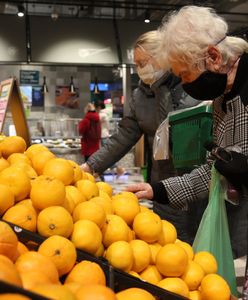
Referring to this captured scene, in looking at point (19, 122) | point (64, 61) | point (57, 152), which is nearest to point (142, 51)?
point (19, 122)

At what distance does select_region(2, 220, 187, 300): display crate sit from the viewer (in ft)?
4.04

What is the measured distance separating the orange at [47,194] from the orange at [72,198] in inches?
1.9

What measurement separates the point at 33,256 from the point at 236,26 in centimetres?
1147

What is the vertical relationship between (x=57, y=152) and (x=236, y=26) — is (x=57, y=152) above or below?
below

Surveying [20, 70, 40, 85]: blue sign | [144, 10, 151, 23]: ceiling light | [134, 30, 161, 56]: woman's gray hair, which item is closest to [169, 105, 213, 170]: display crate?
[134, 30, 161, 56]: woman's gray hair

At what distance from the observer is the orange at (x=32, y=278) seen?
37.7 inches

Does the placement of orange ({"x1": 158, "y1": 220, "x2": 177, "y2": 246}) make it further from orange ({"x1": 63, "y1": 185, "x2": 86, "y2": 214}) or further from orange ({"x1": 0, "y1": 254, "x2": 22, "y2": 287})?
orange ({"x1": 0, "y1": 254, "x2": 22, "y2": 287})

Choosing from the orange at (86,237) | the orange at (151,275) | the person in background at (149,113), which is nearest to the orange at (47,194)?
the orange at (86,237)

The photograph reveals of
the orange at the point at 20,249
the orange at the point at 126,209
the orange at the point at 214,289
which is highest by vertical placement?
the orange at the point at 20,249

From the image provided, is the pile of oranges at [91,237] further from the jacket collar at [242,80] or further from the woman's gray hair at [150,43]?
the woman's gray hair at [150,43]

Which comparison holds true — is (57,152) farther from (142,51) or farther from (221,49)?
(221,49)

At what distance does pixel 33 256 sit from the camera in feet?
3.65

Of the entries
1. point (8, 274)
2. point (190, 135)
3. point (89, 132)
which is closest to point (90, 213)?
point (8, 274)

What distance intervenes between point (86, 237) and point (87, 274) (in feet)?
0.55
